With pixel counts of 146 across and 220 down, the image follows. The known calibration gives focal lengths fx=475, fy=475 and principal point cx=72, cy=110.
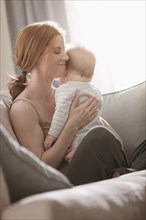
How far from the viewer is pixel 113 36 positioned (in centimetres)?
300

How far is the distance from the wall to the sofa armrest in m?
→ 2.20

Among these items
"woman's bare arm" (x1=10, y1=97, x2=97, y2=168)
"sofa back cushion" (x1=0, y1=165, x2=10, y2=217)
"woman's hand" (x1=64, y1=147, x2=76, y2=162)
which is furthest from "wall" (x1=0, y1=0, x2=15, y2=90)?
"sofa back cushion" (x1=0, y1=165, x2=10, y2=217)

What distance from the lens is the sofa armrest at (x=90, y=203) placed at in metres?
0.77

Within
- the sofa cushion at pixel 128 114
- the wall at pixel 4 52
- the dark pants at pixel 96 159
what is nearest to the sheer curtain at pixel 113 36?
the wall at pixel 4 52

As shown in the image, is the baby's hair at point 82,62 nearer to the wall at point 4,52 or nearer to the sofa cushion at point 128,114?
the sofa cushion at point 128,114

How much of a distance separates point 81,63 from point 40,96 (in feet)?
0.75

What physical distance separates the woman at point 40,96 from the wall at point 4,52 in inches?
38.6

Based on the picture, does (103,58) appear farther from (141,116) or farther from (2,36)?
(141,116)

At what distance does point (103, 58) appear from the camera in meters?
3.01

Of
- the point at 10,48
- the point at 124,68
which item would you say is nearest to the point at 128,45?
the point at 124,68

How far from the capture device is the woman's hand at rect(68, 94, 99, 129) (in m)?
1.91

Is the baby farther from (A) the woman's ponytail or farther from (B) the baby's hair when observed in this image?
(A) the woman's ponytail

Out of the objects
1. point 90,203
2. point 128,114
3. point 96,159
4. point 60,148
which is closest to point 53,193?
point 90,203

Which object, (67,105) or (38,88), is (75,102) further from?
(38,88)
